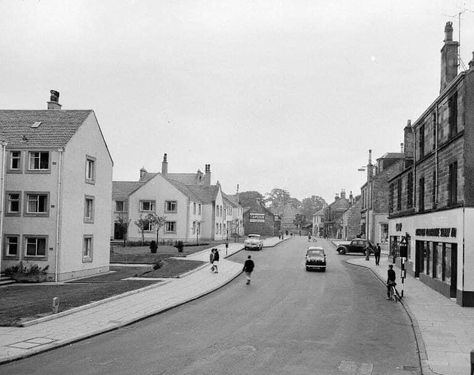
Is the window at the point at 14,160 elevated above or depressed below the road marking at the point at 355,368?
above

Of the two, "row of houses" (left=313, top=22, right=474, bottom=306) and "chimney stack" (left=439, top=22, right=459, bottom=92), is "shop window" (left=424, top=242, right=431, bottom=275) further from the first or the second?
"chimney stack" (left=439, top=22, right=459, bottom=92)

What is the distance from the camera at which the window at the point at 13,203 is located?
3247 cm

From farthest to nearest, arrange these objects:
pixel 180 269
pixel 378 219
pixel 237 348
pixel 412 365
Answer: pixel 378 219
pixel 180 269
pixel 237 348
pixel 412 365

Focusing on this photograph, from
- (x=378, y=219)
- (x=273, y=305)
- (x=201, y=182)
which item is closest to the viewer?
(x=273, y=305)

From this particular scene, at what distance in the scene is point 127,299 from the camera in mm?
21406

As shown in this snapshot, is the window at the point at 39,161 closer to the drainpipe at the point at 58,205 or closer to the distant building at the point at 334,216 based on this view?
the drainpipe at the point at 58,205

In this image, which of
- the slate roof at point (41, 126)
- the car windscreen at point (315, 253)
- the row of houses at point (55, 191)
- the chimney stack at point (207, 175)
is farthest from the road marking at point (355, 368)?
the chimney stack at point (207, 175)

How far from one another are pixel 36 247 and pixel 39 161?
216 inches

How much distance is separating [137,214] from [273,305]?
145 feet

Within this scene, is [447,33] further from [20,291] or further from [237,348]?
[20,291]

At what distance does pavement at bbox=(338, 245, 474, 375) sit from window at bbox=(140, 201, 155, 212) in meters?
41.5

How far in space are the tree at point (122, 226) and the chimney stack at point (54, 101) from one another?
72.1 ft

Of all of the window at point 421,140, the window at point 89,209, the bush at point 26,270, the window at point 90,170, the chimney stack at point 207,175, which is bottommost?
the bush at point 26,270

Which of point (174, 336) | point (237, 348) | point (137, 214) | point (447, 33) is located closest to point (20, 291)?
point (174, 336)
